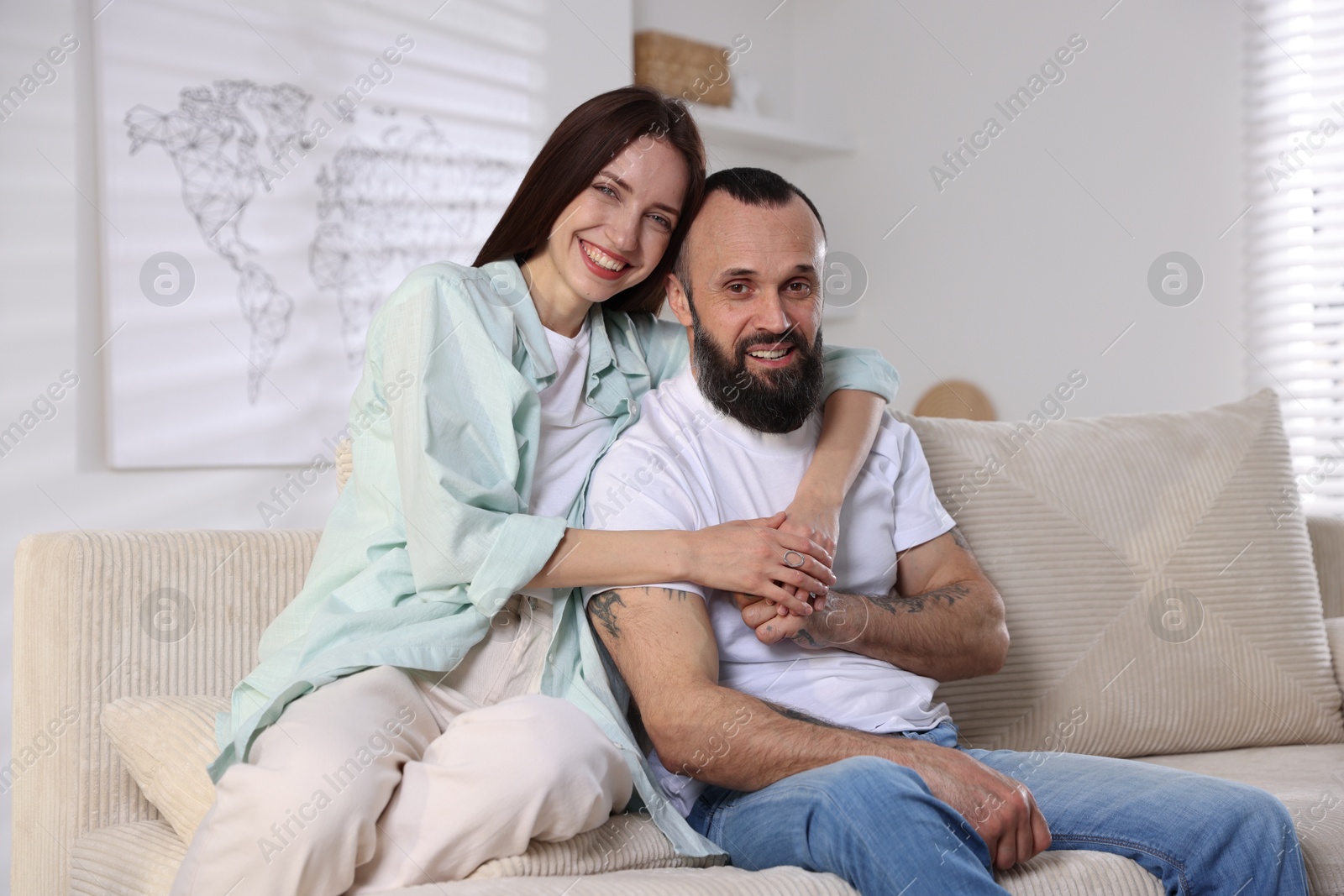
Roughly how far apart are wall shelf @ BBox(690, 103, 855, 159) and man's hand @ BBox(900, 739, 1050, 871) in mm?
2876

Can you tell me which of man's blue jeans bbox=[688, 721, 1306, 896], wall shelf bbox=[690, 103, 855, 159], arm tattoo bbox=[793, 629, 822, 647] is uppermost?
wall shelf bbox=[690, 103, 855, 159]

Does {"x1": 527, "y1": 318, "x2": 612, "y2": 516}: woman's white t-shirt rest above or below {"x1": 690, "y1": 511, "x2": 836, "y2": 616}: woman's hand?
above

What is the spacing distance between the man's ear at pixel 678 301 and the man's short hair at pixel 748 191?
0.01m

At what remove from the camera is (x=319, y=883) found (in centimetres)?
113

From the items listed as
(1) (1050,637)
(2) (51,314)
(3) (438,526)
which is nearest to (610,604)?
(3) (438,526)

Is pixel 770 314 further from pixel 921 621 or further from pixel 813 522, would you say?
pixel 921 621

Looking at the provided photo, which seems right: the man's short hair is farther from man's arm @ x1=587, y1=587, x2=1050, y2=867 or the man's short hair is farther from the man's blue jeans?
the man's blue jeans

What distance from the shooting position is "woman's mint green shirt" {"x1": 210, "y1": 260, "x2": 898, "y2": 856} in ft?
4.38

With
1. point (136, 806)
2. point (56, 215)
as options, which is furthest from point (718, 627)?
point (56, 215)

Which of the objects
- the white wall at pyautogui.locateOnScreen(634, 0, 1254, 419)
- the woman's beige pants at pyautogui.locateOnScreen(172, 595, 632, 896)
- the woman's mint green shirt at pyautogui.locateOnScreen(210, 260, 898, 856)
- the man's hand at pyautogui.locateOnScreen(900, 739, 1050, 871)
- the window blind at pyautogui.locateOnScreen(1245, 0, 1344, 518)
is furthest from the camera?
the white wall at pyautogui.locateOnScreen(634, 0, 1254, 419)

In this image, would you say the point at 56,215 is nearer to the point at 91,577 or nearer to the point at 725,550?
the point at 91,577

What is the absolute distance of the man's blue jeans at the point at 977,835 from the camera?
114 centimetres

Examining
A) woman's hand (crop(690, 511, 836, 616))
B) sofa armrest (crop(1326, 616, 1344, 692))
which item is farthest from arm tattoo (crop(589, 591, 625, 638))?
sofa armrest (crop(1326, 616, 1344, 692))

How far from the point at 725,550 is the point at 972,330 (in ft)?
9.43
